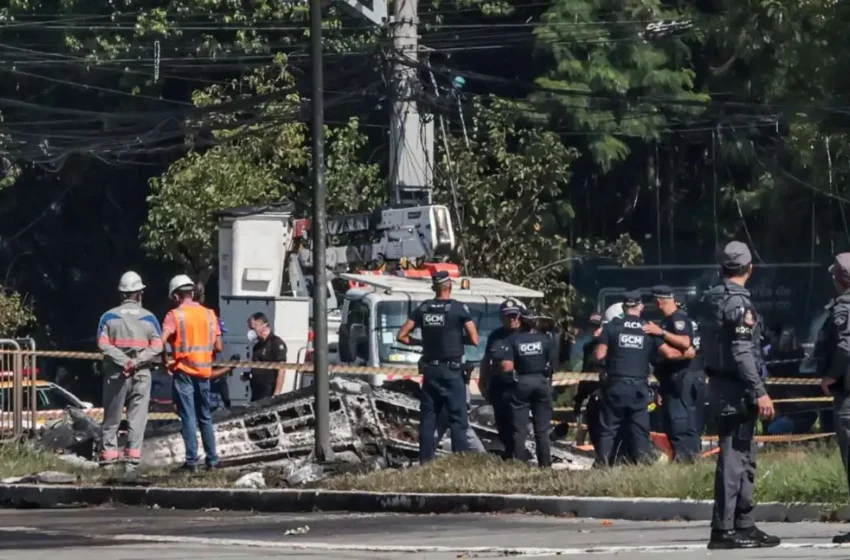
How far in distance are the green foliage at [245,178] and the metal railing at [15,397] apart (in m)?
13.5

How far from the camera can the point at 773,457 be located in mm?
12891

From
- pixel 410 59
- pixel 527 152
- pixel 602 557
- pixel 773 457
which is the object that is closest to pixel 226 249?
pixel 410 59

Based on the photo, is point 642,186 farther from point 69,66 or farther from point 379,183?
point 69,66

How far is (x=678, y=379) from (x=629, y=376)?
669 millimetres

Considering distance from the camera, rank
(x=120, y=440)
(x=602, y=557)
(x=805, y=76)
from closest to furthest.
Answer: (x=602, y=557) < (x=120, y=440) < (x=805, y=76)

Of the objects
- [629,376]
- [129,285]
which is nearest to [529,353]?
[629,376]

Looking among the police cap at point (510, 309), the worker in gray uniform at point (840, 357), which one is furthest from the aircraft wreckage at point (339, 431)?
the worker in gray uniform at point (840, 357)

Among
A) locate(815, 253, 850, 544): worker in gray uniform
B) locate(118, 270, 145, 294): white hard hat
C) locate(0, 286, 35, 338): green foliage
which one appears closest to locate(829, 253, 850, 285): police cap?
locate(815, 253, 850, 544): worker in gray uniform

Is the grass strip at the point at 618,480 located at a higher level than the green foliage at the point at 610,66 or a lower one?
lower

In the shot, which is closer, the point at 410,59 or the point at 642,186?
the point at 410,59

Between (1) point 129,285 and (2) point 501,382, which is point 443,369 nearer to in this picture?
(2) point 501,382

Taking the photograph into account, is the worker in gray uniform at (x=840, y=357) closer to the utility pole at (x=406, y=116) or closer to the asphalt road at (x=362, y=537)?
the asphalt road at (x=362, y=537)

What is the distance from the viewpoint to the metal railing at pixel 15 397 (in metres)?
17.5

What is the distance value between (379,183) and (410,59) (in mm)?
9854
